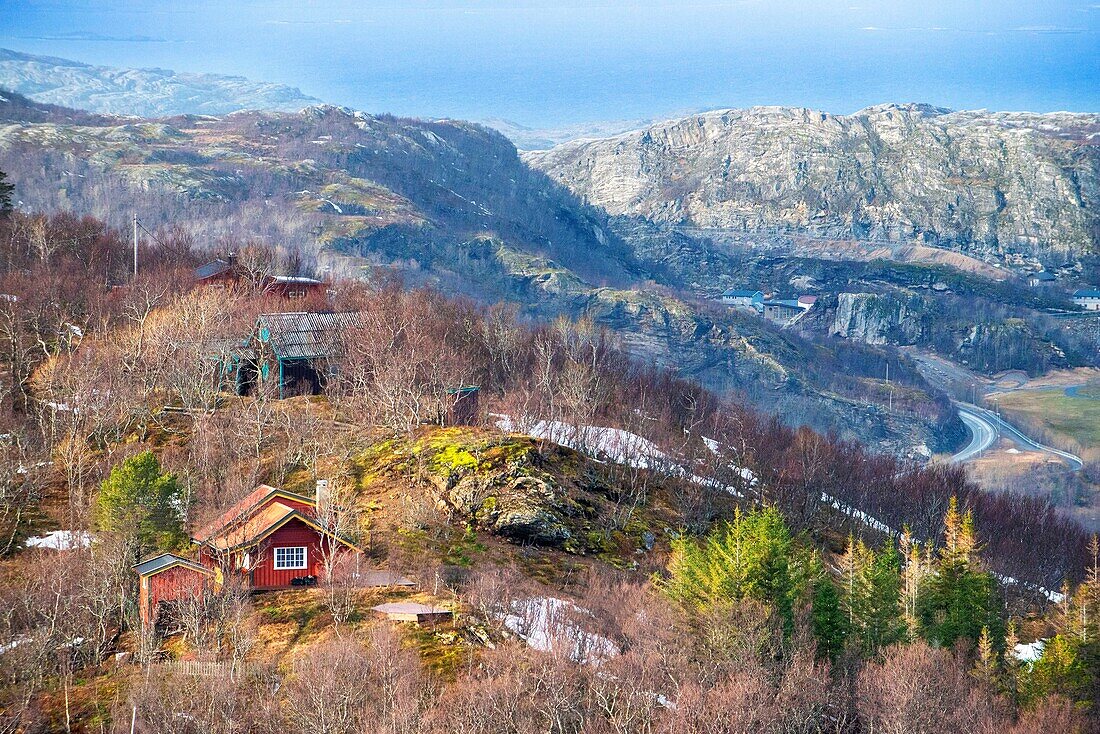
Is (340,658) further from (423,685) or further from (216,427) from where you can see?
(216,427)

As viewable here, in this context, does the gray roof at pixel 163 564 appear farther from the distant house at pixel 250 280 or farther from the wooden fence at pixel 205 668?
the distant house at pixel 250 280

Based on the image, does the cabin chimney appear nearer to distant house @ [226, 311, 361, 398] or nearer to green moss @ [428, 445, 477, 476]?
green moss @ [428, 445, 477, 476]

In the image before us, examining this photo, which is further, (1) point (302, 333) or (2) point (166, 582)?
(1) point (302, 333)

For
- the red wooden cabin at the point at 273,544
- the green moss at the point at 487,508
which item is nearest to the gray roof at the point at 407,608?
the red wooden cabin at the point at 273,544

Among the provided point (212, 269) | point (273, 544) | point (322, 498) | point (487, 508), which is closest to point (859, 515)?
point (487, 508)

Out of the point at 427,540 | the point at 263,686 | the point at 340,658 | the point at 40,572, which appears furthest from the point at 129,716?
the point at 427,540

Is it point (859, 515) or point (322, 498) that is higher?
point (322, 498)

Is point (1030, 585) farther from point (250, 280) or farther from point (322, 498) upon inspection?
point (250, 280)
